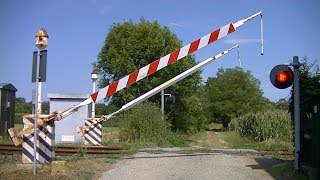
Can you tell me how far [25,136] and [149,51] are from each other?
25897 millimetres

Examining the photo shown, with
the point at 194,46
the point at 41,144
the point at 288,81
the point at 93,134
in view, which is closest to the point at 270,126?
the point at 93,134

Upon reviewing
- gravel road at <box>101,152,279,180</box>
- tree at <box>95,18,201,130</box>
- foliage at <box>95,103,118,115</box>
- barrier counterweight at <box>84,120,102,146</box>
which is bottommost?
gravel road at <box>101,152,279,180</box>

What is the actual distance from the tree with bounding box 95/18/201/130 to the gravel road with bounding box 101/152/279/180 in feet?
68.9

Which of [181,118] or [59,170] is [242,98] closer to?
[181,118]

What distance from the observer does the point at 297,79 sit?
419 inches

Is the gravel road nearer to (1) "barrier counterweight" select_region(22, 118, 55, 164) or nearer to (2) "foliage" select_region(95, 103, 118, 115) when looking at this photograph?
(1) "barrier counterweight" select_region(22, 118, 55, 164)

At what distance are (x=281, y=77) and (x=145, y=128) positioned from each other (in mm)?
10689

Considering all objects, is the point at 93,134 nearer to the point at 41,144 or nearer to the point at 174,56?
the point at 174,56

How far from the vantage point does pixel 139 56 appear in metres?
36.9

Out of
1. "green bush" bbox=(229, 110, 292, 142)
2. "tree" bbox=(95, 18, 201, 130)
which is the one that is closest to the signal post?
"green bush" bbox=(229, 110, 292, 142)

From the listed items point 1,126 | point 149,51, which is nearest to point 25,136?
point 1,126

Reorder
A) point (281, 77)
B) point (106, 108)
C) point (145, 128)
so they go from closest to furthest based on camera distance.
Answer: point (281, 77) → point (145, 128) → point (106, 108)

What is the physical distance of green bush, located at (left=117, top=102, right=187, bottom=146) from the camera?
20250 millimetres

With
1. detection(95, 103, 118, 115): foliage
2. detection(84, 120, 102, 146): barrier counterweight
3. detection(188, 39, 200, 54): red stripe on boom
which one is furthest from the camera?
detection(95, 103, 118, 115): foliage
